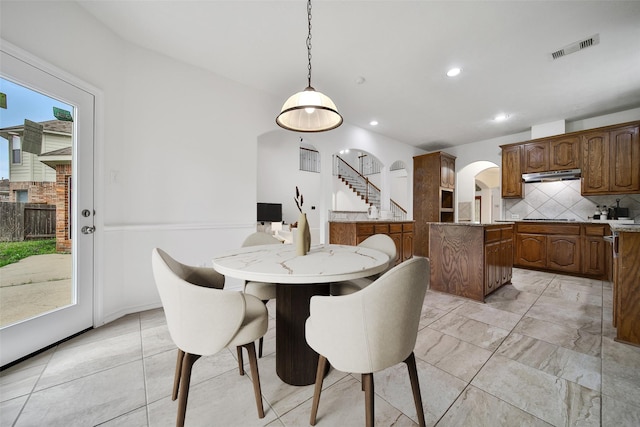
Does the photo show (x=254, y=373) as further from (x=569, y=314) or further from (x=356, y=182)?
(x=356, y=182)

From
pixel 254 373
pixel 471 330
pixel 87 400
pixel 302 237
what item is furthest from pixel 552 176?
pixel 87 400

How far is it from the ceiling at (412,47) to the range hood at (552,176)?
1.05 metres

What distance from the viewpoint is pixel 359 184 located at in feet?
29.7

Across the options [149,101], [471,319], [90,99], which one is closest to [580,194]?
[471,319]

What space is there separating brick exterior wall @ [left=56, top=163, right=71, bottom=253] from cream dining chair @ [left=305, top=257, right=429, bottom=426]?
2.30 meters

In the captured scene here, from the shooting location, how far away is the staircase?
8602 mm

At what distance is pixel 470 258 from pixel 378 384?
2132 millimetres

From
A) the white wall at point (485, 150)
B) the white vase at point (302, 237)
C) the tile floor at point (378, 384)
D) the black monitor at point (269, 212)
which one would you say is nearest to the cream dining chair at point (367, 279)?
the white vase at point (302, 237)

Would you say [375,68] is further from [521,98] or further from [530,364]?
[530,364]

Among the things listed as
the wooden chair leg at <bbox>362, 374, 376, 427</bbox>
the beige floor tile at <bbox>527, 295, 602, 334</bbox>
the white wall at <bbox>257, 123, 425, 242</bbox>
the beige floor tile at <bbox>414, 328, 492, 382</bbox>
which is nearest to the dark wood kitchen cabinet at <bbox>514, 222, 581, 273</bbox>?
the beige floor tile at <bbox>527, 295, 602, 334</bbox>

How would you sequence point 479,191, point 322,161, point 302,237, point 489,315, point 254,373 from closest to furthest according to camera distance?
1. point 254,373
2. point 302,237
3. point 489,315
4. point 322,161
5. point 479,191

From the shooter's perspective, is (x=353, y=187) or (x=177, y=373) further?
(x=353, y=187)

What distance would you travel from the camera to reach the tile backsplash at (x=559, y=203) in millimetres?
3971

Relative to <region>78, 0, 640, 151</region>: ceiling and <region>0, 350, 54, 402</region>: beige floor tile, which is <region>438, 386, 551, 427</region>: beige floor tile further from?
<region>78, 0, 640, 151</region>: ceiling
